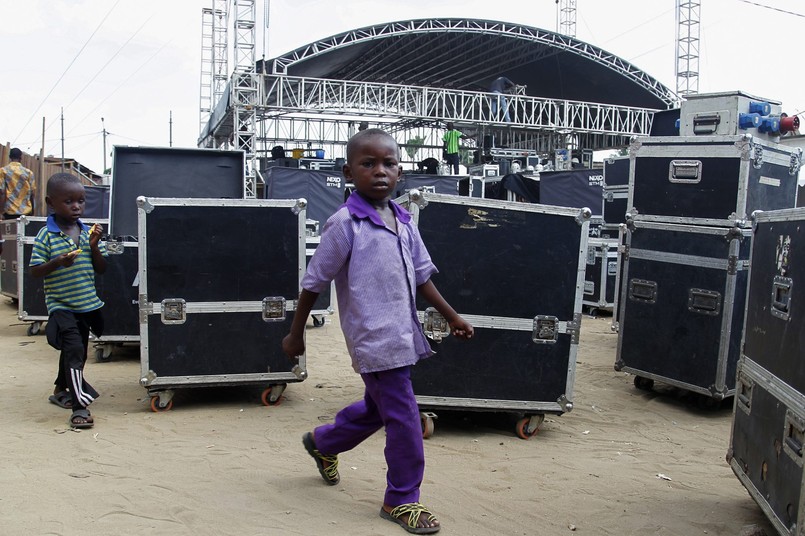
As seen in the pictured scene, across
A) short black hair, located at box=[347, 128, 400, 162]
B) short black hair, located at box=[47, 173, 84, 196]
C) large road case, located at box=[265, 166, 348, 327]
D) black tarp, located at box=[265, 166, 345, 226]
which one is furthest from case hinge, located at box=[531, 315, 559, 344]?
black tarp, located at box=[265, 166, 345, 226]

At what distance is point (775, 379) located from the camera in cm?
313

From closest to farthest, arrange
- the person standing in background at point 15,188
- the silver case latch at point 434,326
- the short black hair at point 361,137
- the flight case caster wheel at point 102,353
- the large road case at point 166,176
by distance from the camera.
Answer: the short black hair at point 361,137
the silver case latch at point 434,326
the flight case caster wheel at point 102,353
the large road case at point 166,176
the person standing in background at point 15,188

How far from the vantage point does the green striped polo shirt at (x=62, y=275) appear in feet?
16.2

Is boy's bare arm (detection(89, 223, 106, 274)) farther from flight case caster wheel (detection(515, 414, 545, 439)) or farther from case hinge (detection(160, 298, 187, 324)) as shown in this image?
flight case caster wheel (detection(515, 414, 545, 439))

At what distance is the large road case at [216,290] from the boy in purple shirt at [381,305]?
2.11m

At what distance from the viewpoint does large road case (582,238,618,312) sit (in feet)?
36.0

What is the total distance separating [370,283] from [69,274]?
9.14 feet

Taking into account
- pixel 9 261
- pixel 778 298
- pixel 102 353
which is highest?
pixel 778 298

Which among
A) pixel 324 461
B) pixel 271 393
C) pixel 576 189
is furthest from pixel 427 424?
pixel 576 189

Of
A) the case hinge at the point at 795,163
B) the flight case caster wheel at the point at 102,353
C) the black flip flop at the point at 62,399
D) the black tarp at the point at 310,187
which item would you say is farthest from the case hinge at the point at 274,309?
the black tarp at the point at 310,187

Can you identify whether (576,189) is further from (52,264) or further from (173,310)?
(52,264)

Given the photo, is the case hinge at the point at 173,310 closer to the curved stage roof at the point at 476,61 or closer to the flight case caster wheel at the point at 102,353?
the flight case caster wheel at the point at 102,353

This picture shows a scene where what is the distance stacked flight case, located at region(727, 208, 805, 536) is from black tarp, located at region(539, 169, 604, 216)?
490 inches

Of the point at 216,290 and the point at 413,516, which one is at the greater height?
the point at 216,290
